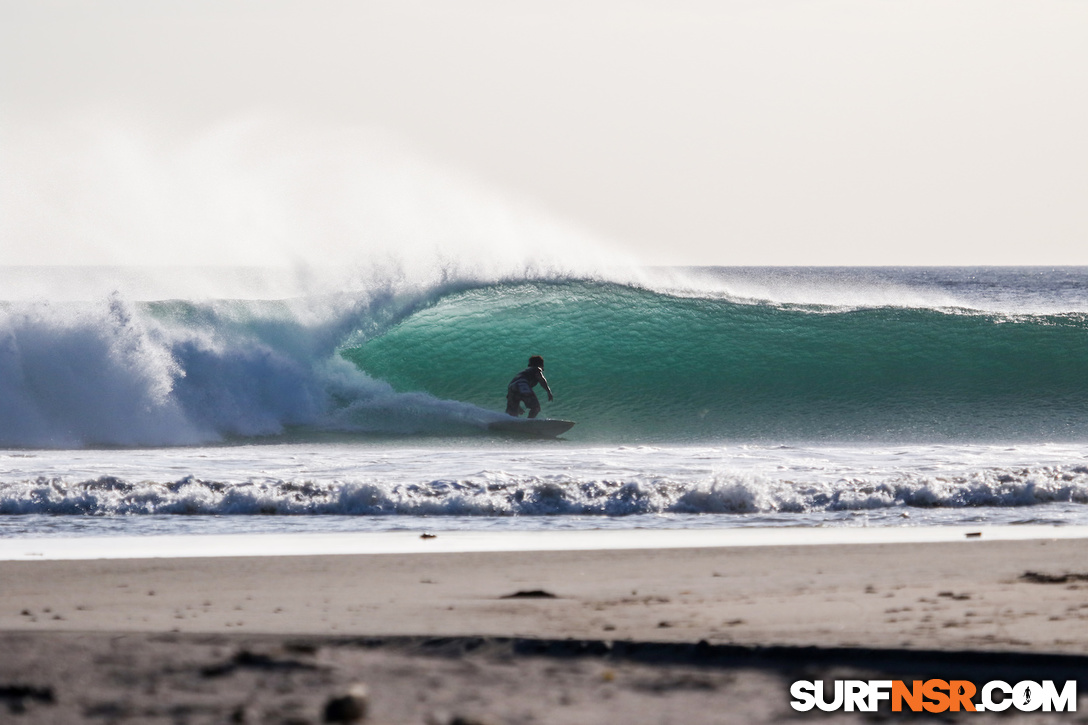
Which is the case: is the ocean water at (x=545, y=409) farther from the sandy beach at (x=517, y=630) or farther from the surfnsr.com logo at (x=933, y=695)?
the surfnsr.com logo at (x=933, y=695)

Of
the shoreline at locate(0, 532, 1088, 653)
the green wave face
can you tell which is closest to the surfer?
the green wave face

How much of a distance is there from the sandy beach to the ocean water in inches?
70.0

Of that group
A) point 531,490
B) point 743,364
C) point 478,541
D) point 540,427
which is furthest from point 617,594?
point 743,364

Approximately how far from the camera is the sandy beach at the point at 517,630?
2.84 metres

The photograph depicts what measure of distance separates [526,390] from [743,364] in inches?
172

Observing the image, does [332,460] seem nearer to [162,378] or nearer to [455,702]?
[162,378]

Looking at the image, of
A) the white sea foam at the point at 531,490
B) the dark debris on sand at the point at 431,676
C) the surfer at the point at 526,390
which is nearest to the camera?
the dark debris on sand at the point at 431,676

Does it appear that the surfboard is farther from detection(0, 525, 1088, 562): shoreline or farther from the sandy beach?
the sandy beach

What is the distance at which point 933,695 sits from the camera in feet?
9.52

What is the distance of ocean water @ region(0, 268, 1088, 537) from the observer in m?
7.52

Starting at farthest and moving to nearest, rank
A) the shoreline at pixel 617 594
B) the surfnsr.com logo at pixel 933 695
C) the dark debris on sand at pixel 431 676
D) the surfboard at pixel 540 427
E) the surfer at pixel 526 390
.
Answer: the surfer at pixel 526 390
the surfboard at pixel 540 427
the shoreline at pixel 617 594
the surfnsr.com logo at pixel 933 695
the dark debris on sand at pixel 431 676

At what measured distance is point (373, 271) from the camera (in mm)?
16250

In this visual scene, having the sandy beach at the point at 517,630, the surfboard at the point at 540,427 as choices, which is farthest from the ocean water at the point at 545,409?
the sandy beach at the point at 517,630

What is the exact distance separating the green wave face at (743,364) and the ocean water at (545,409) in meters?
0.05
